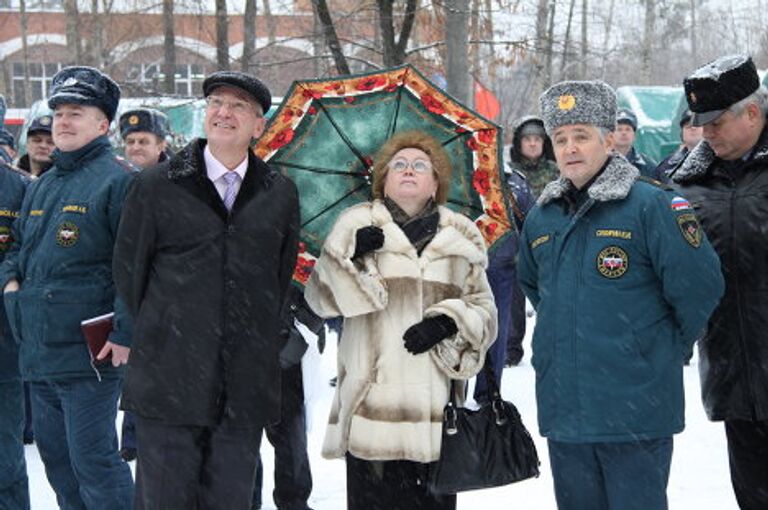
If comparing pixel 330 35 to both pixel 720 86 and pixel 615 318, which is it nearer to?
pixel 720 86

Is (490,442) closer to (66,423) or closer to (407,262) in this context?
(407,262)

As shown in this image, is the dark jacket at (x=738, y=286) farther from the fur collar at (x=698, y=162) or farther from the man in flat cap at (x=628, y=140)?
the man in flat cap at (x=628, y=140)

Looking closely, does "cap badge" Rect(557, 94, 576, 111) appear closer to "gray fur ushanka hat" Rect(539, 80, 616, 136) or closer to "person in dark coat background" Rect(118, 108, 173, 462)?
"gray fur ushanka hat" Rect(539, 80, 616, 136)

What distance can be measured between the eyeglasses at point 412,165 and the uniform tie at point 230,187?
70 centimetres

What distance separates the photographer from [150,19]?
33781 mm

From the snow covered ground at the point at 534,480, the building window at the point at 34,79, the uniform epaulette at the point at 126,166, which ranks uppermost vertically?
the building window at the point at 34,79

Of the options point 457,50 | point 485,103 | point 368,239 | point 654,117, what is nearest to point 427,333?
point 368,239

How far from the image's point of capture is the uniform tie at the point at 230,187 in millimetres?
3754

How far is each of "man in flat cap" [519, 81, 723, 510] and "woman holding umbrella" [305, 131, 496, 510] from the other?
47 cm

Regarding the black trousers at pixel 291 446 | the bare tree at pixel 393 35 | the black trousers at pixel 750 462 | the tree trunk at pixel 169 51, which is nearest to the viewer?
the black trousers at pixel 750 462

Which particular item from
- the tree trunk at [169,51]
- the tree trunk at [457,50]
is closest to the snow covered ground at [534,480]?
the tree trunk at [457,50]

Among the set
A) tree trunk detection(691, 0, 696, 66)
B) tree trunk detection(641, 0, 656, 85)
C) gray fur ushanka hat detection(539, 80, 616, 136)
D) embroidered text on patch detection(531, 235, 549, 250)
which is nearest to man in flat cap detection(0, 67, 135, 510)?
embroidered text on patch detection(531, 235, 549, 250)

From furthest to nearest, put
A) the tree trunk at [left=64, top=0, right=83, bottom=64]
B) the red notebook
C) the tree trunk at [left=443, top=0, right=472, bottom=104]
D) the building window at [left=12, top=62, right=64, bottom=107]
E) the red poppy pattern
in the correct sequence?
the building window at [left=12, top=62, right=64, bottom=107], the tree trunk at [left=64, top=0, right=83, bottom=64], the tree trunk at [left=443, top=0, right=472, bottom=104], the red poppy pattern, the red notebook

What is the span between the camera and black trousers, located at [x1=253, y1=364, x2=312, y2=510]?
493 centimetres
